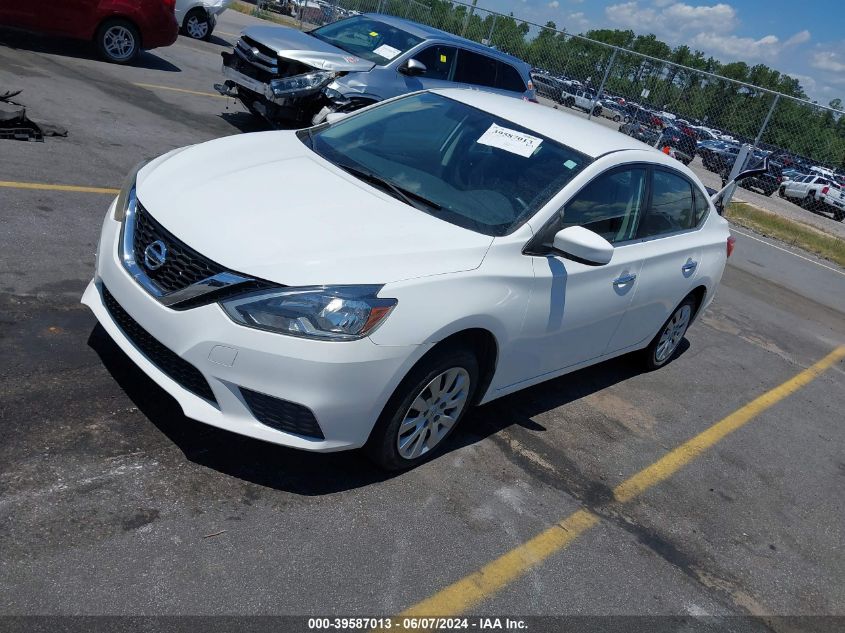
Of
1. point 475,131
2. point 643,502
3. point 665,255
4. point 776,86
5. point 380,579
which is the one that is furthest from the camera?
point 776,86

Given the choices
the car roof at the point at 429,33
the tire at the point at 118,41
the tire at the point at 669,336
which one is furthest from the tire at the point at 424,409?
the tire at the point at 118,41

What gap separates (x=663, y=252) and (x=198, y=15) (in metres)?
15.4

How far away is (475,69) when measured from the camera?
11906mm

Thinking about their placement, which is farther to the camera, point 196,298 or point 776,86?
point 776,86

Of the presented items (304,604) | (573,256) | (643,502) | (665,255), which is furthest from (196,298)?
(665,255)

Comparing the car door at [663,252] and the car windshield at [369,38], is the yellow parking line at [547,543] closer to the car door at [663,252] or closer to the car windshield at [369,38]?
the car door at [663,252]

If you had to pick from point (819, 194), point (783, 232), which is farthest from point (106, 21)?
point (819, 194)

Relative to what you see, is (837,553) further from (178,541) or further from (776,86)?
(776,86)

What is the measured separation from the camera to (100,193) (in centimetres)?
674

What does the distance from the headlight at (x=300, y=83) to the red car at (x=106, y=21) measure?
374 cm

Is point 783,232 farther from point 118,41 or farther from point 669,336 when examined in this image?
point 118,41

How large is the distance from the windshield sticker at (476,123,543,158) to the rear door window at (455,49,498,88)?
7.11 metres

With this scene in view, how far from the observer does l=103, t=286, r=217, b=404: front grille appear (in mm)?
3496

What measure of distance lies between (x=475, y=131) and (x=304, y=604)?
9.79ft
